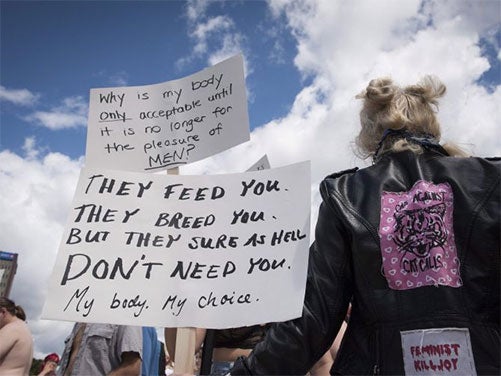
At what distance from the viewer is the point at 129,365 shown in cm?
273

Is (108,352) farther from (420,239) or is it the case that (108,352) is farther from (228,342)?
(420,239)

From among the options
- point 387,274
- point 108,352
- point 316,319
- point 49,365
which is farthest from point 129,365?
point 49,365

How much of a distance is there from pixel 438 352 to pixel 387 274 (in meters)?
0.24

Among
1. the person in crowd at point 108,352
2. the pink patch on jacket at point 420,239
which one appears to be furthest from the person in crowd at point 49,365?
the pink patch on jacket at point 420,239

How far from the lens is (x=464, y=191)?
50.0 inches

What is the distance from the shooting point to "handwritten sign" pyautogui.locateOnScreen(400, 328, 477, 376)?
1.10 m

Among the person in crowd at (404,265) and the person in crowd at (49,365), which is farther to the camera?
the person in crowd at (49,365)

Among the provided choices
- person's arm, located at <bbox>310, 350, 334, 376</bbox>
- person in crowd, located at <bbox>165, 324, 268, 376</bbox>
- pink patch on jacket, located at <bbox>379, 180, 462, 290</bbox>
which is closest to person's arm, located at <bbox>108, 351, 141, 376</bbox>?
person in crowd, located at <bbox>165, 324, 268, 376</bbox>

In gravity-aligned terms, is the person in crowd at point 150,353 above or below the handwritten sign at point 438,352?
above

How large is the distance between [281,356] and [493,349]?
1.81 ft

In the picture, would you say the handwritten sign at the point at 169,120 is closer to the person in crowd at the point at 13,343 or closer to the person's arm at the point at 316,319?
the person's arm at the point at 316,319

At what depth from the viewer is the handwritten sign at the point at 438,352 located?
110cm

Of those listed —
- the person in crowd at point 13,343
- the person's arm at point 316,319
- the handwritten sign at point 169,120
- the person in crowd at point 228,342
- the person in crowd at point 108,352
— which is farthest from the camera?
the person in crowd at point 13,343

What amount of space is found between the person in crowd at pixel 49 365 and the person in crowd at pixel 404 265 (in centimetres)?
695
